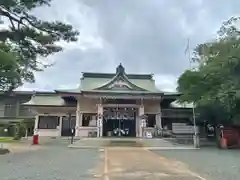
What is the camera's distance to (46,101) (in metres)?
36.3

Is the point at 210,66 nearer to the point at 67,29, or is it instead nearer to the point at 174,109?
the point at 67,29

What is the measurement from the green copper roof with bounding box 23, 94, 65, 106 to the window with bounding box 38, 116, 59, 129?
1645 millimetres

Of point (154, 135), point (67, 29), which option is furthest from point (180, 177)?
point (154, 135)

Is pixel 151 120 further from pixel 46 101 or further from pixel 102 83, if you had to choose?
pixel 46 101

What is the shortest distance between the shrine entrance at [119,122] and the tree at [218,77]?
10046 millimetres

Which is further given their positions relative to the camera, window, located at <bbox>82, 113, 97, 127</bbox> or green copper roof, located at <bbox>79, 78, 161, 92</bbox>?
green copper roof, located at <bbox>79, 78, 161, 92</bbox>

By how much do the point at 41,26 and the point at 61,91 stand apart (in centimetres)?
1537

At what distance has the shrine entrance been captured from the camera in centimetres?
3297

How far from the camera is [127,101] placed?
32.6m

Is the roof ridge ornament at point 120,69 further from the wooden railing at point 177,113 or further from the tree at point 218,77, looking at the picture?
the tree at point 218,77

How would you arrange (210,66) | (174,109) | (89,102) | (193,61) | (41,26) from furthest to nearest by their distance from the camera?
(174,109) → (89,102) → (193,61) → (210,66) → (41,26)

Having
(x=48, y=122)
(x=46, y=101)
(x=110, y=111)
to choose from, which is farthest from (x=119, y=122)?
(x=46, y=101)

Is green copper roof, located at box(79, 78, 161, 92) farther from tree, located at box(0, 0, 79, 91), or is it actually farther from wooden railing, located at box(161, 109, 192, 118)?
tree, located at box(0, 0, 79, 91)

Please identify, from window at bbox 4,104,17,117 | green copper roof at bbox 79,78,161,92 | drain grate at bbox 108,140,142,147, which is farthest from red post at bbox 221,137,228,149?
window at bbox 4,104,17,117
